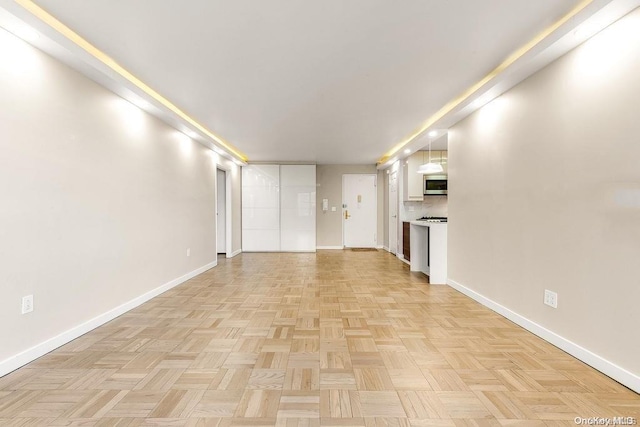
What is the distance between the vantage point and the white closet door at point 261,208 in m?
8.43

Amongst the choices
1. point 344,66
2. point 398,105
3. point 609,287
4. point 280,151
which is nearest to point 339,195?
point 280,151

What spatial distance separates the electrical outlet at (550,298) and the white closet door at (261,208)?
6.53 metres

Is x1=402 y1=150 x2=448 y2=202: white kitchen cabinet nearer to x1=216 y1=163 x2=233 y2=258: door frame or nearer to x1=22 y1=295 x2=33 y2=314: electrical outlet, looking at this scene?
x1=216 y1=163 x2=233 y2=258: door frame

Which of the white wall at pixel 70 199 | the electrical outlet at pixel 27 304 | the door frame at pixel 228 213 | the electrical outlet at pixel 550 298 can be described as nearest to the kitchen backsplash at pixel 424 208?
the door frame at pixel 228 213

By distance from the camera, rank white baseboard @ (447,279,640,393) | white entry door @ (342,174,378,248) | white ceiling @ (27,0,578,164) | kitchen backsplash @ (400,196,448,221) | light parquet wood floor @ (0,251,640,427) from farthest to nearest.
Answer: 1. white entry door @ (342,174,378,248)
2. kitchen backsplash @ (400,196,448,221)
3. white ceiling @ (27,0,578,164)
4. white baseboard @ (447,279,640,393)
5. light parquet wood floor @ (0,251,640,427)

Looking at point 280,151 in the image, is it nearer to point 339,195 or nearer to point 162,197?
point 339,195

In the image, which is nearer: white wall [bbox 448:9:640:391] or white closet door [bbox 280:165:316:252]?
white wall [bbox 448:9:640:391]

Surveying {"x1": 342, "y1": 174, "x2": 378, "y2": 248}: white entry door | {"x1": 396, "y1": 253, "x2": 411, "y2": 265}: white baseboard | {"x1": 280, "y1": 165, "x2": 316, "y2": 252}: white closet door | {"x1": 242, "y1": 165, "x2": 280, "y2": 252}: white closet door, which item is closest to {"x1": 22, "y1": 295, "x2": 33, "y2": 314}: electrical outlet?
{"x1": 396, "y1": 253, "x2": 411, "y2": 265}: white baseboard

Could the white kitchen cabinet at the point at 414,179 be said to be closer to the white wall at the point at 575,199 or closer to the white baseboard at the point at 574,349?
the white wall at the point at 575,199

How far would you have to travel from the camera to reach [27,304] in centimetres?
234

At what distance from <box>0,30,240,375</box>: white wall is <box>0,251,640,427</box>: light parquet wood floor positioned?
344mm

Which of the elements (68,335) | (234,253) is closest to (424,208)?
(234,253)

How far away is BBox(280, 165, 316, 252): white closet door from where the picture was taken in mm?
8445

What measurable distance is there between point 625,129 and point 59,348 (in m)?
4.42
